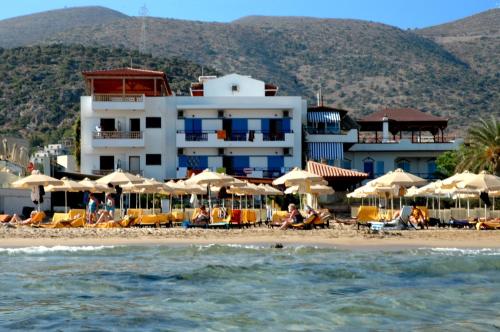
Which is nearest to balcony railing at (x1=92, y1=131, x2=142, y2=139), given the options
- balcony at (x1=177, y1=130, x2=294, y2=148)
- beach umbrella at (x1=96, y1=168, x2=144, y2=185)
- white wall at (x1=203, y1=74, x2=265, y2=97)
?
balcony at (x1=177, y1=130, x2=294, y2=148)

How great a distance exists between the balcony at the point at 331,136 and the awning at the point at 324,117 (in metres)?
0.78

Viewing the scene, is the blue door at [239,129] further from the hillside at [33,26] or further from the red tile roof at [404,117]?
the hillside at [33,26]

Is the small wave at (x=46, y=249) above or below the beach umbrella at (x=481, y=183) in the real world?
below

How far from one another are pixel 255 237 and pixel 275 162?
86.2 ft

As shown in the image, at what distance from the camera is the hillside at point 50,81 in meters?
76.9

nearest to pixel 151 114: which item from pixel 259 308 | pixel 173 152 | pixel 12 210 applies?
pixel 173 152

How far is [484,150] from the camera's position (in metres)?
45.5

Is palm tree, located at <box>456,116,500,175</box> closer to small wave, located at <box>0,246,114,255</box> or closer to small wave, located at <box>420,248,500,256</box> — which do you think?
small wave, located at <box>420,248,500,256</box>

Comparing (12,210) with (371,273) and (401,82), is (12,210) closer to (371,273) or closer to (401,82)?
(371,273)

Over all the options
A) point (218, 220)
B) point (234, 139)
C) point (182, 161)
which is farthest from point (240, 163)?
point (218, 220)

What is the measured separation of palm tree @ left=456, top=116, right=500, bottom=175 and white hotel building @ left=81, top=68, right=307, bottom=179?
11.2 m

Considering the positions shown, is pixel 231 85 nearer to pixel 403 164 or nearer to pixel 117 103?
pixel 117 103

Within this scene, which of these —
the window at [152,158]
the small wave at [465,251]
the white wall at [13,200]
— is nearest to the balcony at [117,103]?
the window at [152,158]

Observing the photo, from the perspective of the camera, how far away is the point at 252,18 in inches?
6752
